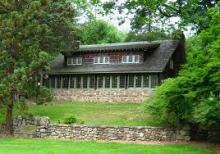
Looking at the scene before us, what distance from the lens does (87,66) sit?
179 feet

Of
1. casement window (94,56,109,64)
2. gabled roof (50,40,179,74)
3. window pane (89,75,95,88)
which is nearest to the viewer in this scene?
gabled roof (50,40,179,74)

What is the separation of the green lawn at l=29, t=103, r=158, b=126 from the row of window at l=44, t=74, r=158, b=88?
15.3 ft

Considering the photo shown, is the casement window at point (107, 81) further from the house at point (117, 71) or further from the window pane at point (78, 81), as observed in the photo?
the window pane at point (78, 81)

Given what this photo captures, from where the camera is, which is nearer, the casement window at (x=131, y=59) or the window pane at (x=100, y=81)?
the casement window at (x=131, y=59)

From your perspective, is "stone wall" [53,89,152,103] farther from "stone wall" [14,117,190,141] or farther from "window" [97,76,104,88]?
"stone wall" [14,117,190,141]

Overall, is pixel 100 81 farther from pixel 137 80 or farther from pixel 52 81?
pixel 52 81

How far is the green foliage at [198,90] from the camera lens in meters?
25.4

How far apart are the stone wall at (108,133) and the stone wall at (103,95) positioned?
14917 mm

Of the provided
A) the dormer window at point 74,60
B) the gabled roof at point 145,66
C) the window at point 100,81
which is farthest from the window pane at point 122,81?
the dormer window at point 74,60

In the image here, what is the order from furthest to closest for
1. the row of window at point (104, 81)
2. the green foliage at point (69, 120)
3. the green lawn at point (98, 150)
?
1. the row of window at point (104, 81)
2. the green foliage at point (69, 120)
3. the green lawn at point (98, 150)

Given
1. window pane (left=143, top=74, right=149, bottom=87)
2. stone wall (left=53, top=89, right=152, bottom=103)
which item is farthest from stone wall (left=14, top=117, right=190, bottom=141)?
window pane (left=143, top=74, right=149, bottom=87)

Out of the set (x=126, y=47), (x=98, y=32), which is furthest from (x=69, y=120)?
(x=98, y=32)

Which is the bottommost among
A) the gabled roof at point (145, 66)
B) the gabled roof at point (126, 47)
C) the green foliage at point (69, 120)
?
the green foliage at point (69, 120)

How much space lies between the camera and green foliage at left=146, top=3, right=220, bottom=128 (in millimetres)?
25406
